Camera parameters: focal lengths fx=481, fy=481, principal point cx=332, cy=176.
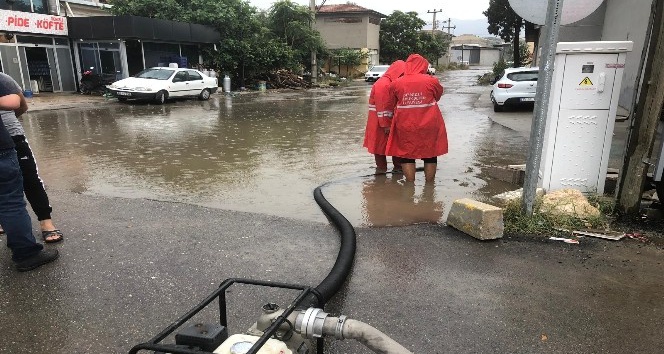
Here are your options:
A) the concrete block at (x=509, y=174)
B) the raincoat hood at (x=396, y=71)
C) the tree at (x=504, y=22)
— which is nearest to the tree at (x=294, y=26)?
the tree at (x=504, y=22)

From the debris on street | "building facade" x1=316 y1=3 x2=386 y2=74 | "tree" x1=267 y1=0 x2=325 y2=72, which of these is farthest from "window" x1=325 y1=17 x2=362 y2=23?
the debris on street

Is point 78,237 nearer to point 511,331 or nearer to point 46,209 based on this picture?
point 46,209

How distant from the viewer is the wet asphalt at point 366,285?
278 centimetres

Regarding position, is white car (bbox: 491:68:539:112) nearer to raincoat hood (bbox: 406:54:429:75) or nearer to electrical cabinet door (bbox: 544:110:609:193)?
raincoat hood (bbox: 406:54:429:75)

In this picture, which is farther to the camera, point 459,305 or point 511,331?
point 459,305

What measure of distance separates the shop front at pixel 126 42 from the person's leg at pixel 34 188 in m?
18.7

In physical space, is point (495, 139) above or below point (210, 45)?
below

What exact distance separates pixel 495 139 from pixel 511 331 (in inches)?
305

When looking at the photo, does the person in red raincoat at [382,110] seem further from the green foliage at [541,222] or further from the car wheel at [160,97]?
the car wheel at [160,97]

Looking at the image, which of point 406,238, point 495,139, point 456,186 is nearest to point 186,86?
point 495,139

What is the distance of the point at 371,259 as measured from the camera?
387 cm

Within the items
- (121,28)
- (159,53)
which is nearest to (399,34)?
(159,53)

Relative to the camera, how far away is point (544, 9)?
4.03 metres

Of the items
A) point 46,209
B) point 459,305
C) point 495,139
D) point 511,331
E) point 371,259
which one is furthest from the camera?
point 495,139
